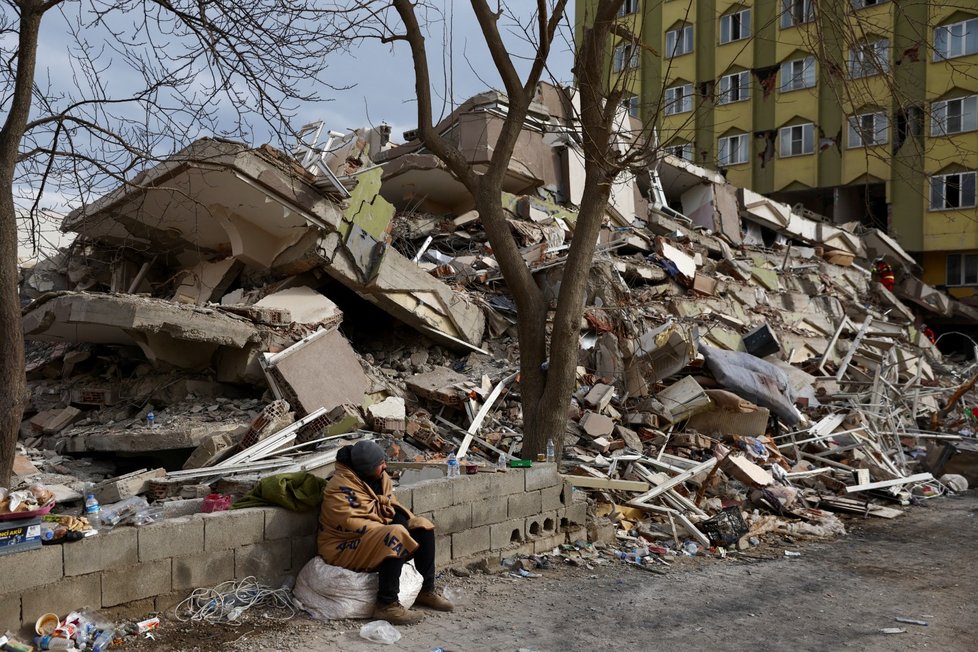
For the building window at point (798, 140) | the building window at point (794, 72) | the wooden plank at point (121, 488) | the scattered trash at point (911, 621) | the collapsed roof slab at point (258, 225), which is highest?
the building window at point (794, 72)

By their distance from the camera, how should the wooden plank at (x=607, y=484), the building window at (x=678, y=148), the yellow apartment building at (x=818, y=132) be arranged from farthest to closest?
the yellow apartment building at (x=818, y=132), the wooden plank at (x=607, y=484), the building window at (x=678, y=148)

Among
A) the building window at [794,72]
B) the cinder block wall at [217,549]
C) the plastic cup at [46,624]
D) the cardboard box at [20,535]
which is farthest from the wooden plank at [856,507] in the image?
the building window at [794,72]

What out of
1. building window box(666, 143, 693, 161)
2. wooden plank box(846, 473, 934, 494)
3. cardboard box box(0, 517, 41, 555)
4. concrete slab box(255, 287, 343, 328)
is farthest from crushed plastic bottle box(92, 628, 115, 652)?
wooden plank box(846, 473, 934, 494)

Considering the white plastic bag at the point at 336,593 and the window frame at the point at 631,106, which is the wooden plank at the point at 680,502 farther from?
the white plastic bag at the point at 336,593

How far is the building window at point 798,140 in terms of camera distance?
30141 millimetres

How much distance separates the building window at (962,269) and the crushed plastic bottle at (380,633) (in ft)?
96.0

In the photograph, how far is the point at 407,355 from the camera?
1175 cm

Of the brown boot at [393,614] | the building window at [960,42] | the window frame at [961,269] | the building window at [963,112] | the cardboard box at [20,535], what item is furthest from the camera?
the window frame at [961,269]

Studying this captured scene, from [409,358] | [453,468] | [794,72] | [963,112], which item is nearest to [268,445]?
[453,468]

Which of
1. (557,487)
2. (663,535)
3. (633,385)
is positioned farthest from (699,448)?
(557,487)

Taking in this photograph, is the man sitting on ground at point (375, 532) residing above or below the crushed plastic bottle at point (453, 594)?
above

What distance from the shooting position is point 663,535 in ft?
25.6

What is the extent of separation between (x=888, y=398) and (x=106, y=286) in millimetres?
12497

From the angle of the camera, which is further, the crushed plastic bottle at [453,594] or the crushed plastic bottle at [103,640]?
the crushed plastic bottle at [453,594]
